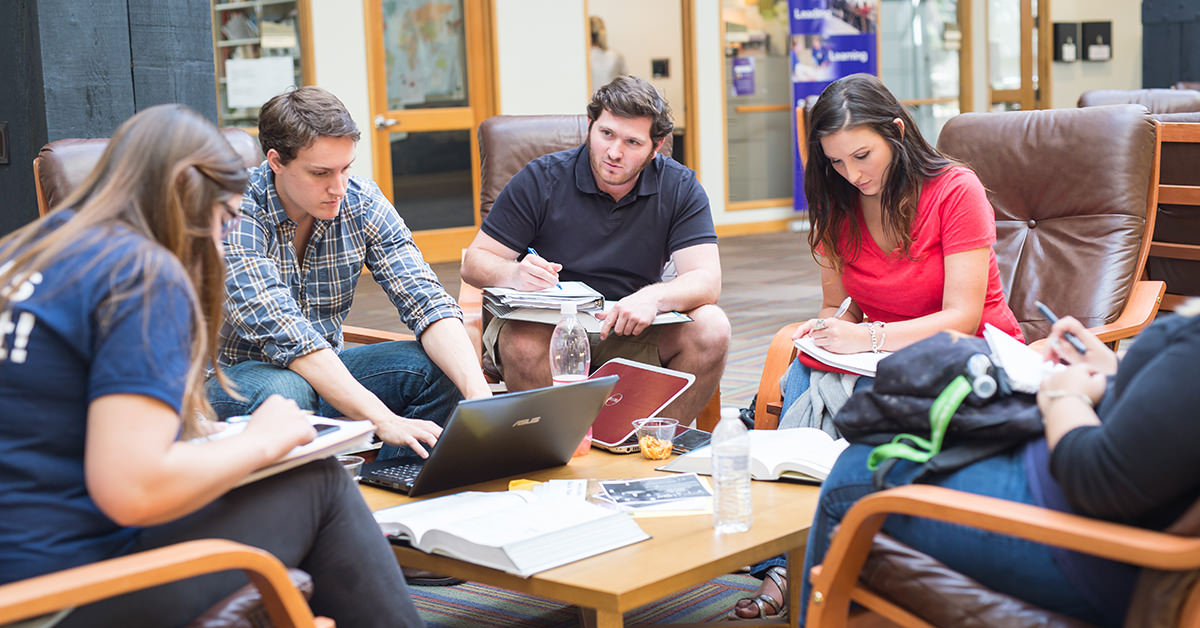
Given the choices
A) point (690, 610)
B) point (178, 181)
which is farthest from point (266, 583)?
point (690, 610)

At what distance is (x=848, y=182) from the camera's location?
9.01ft

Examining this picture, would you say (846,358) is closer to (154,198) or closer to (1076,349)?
(1076,349)

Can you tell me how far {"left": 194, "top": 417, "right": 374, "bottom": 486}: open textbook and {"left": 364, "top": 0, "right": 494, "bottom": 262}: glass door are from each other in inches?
229

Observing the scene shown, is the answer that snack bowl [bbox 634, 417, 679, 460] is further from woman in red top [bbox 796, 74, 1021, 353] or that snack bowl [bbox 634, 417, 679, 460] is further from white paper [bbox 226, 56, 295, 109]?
white paper [bbox 226, 56, 295, 109]

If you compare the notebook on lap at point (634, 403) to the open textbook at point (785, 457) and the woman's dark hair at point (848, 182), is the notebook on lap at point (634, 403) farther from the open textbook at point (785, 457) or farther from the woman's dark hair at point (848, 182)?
the woman's dark hair at point (848, 182)

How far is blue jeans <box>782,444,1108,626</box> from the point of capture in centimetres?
153

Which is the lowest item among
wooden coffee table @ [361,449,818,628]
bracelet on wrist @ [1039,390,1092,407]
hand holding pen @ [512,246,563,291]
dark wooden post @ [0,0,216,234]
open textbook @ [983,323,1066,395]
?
wooden coffee table @ [361,449,818,628]

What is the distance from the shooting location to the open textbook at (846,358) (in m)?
2.47

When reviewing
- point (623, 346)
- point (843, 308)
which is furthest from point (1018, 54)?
point (843, 308)

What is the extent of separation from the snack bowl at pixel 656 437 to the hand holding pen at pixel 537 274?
0.62 m

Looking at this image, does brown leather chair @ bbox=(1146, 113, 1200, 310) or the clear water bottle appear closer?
the clear water bottle

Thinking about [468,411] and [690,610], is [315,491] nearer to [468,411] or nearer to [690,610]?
[468,411]

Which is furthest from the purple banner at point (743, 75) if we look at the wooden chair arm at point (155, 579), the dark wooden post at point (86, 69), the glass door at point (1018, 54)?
the wooden chair arm at point (155, 579)

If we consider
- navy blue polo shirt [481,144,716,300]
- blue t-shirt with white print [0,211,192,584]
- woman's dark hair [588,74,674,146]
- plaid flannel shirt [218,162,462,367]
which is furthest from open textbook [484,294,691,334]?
blue t-shirt with white print [0,211,192,584]
